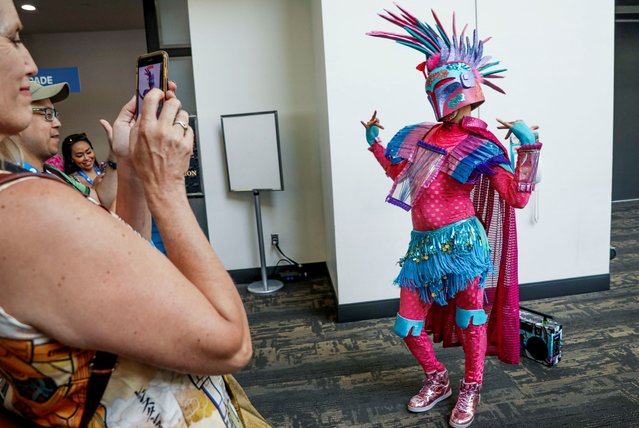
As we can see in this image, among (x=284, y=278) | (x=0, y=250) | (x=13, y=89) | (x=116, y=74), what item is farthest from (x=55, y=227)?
(x=116, y=74)

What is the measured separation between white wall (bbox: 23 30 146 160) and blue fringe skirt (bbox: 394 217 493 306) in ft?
22.4

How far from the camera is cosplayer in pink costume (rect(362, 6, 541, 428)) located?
1.90m

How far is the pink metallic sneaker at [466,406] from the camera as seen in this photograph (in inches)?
77.3

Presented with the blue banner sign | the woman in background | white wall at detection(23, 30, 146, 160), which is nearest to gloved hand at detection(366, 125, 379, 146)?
the woman in background

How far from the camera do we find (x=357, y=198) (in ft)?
10.0

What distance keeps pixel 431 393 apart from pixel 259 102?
2.72 meters

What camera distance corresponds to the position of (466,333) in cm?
206

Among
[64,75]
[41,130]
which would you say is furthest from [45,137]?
[64,75]

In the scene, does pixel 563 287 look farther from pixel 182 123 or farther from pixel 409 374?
pixel 182 123

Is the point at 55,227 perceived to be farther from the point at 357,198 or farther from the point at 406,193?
the point at 357,198

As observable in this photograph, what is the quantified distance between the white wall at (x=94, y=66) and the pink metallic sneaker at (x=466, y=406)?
711 centimetres

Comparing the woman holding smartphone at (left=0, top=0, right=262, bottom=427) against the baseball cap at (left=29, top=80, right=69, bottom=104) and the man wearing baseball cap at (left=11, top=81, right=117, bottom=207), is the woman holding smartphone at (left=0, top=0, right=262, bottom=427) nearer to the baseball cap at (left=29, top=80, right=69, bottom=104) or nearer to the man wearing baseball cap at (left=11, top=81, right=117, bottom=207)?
the man wearing baseball cap at (left=11, top=81, right=117, bottom=207)

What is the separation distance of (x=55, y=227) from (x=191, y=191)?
3677 millimetres

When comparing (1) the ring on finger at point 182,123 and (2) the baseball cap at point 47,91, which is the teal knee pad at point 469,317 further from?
(2) the baseball cap at point 47,91
